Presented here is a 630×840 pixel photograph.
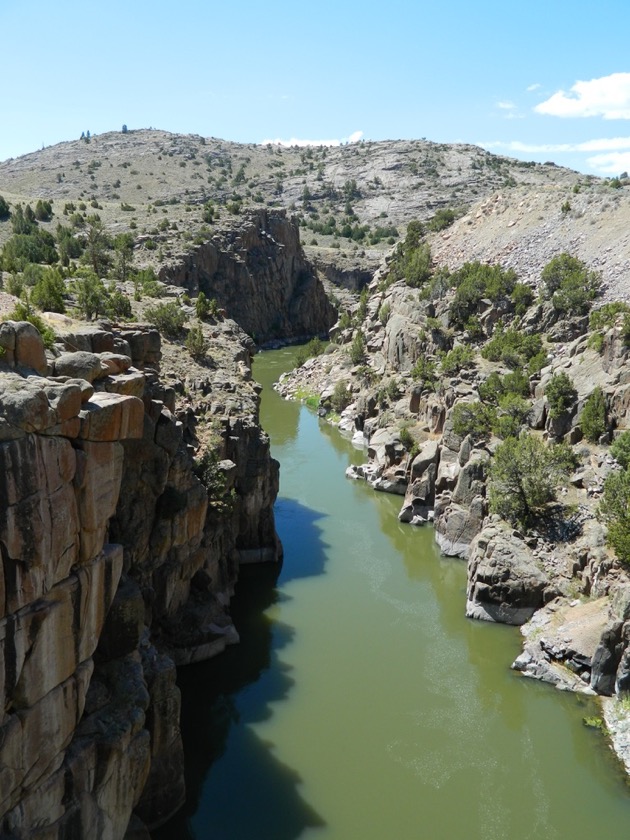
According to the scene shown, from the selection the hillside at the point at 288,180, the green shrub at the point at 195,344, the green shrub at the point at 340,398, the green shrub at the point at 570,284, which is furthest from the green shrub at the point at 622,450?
the hillside at the point at 288,180

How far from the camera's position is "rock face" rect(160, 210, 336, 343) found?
83.1m

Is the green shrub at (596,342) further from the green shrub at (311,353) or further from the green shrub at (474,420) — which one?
the green shrub at (311,353)

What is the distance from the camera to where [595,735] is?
861 inches

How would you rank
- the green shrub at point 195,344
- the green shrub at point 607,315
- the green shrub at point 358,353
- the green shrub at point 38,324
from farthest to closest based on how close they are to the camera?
the green shrub at point 358,353
the green shrub at point 607,315
the green shrub at point 195,344
the green shrub at point 38,324

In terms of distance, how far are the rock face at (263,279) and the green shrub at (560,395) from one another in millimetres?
47005

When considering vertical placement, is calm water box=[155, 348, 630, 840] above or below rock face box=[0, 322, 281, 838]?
below

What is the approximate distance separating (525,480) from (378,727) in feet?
42.8

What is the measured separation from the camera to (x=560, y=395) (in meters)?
36.4

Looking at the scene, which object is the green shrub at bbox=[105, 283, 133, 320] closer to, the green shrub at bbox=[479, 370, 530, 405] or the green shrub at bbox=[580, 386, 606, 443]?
the green shrub at bbox=[479, 370, 530, 405]

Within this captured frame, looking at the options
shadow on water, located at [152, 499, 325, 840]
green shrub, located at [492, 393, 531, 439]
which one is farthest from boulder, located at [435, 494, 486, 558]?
shadow on water, located at [152, 499, 325, 840]

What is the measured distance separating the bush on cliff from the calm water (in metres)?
4.40

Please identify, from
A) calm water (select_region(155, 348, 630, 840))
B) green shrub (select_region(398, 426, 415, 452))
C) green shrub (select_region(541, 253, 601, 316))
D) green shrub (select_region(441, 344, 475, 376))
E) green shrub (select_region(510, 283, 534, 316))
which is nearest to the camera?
calm water (select_region(155, 348, 630, 840))

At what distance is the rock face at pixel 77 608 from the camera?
481 inches

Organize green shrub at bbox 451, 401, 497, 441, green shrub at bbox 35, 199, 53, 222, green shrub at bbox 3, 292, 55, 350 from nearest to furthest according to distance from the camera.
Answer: green shrub at bbox 3, 292, 55, 350 < green shrub at bbox 451, 401, 497, 441 < green shrub at bbox 35, 199, 53, 222
